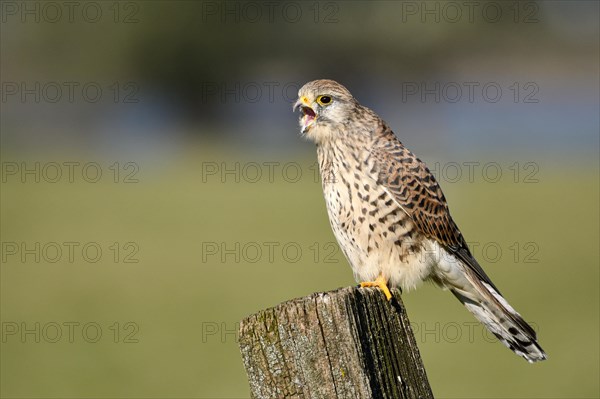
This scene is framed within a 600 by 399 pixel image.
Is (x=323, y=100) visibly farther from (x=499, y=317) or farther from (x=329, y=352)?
(x=329, y=352)

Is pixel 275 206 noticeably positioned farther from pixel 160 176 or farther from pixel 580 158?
pixel 580 158

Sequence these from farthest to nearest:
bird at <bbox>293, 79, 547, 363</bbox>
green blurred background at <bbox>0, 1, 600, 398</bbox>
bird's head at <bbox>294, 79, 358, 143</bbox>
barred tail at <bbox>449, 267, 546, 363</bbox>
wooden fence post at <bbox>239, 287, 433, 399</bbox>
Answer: green blurred background at <bbox>0, 1, 600, 398</bbox> < bird's head at <bbox>294, 79, 358, 143</bbox> < bird at <bbox>293, 79, 547, 363</bbox> < barred tail at <bbox>449, 267, 546, 363</bbox> < wooden fence post at <bbox>239, 287, 433, 399</bbox>

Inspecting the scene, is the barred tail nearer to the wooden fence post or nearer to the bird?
the bird

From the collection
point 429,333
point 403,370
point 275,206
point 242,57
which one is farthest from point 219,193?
point 403,370

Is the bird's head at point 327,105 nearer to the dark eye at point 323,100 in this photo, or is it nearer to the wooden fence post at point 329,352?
the dark eye at point 323,100

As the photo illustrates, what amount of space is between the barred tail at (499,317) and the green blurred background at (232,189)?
6.41 feet

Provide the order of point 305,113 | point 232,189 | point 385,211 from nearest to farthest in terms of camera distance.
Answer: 1. point 385,211
2. point 305,113
3. point 232,189

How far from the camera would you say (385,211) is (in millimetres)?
4848

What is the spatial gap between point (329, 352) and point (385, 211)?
256cm

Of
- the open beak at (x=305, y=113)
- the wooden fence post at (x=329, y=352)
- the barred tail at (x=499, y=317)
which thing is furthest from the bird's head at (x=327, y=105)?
the wooden fence post at (x=329, y=352)

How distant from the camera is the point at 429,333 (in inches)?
433

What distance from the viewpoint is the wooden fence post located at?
2.33m

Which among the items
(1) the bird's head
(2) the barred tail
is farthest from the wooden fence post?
(1) the bird's head

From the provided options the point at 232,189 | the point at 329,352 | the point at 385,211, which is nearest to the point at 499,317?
the point at 385,211
